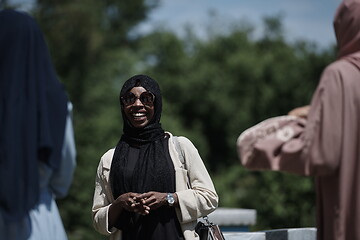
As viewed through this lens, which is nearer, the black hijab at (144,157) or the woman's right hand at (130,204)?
the woman's right hand at (130,204)

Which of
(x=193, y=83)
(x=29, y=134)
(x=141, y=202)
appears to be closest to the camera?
(x=29, y=134)

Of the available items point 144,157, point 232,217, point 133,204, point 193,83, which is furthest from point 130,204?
point 193,83

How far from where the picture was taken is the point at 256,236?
16.2ft

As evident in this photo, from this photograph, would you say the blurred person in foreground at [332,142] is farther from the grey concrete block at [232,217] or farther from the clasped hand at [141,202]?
the grey concrete block at [232,217]

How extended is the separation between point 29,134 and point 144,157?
0.80 meters

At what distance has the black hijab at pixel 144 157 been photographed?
162 inches

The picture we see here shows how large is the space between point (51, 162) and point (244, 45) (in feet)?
119

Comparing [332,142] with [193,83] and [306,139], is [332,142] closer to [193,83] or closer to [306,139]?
[306,139]

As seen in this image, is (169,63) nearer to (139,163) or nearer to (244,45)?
(244,45)

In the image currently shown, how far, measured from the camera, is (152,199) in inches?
157

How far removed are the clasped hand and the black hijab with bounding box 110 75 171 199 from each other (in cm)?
10

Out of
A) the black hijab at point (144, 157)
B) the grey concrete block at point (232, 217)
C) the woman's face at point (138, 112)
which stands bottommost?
the grey concrete block at point (232, 217)

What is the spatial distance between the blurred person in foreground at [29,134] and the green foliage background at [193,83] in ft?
43.0

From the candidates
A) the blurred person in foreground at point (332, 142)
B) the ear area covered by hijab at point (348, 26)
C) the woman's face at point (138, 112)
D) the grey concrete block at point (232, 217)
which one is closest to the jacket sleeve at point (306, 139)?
the blurred person in foreground at point (332, 142)
